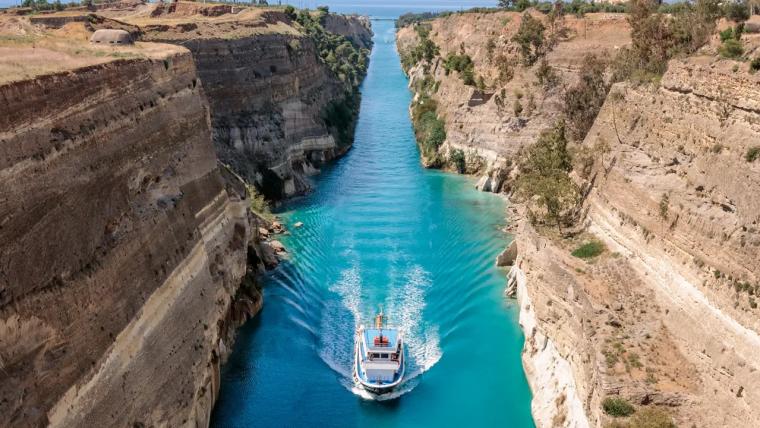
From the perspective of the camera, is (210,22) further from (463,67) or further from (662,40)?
(662,40)

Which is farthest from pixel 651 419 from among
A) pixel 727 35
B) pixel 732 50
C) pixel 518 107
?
pixel 518 107

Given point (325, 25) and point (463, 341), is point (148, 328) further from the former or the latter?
point (325, 25)

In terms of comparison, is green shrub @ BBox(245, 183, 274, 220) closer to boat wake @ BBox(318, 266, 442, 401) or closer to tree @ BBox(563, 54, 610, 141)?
boat wake @ BBox(318, 266, 442, 401)

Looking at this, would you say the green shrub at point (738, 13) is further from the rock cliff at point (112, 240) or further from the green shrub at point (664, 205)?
the rock cliff at point (112, 240)

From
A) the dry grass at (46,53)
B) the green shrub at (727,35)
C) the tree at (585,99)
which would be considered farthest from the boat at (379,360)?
the tree at (585,99)

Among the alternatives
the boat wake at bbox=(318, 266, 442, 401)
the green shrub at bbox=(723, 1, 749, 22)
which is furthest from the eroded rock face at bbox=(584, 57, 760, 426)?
the boat wake at bbox=(318, 266, 442, 401)

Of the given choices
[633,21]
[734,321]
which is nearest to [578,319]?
[734,321]
